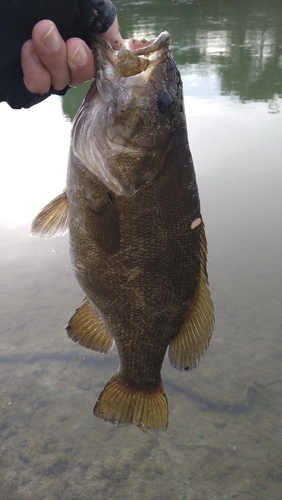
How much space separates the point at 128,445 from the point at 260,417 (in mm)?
1067

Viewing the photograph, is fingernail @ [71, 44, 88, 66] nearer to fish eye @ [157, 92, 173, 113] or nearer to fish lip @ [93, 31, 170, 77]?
fish lip @ [93, 31, 170, 77]

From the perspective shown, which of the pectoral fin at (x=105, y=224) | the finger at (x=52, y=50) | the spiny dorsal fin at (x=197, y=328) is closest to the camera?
the finger at (x=52, y=50)

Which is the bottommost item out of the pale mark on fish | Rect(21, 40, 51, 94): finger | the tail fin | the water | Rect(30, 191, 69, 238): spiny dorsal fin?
the water

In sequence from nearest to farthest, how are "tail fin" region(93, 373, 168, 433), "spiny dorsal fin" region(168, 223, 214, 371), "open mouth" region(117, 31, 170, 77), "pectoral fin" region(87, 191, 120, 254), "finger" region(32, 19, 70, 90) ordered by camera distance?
"finger" region(32, 19, 70, 90), "open mouth" region(117, 31, 170, 77), "pectoral fin" region(87, 191, 120, 254), "spiny dorsal fin" region(168, 223, 214, 371), "tail fin" region(93, 373, 168, 433)

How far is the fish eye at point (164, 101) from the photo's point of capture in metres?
1.69

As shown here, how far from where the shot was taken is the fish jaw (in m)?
1.66

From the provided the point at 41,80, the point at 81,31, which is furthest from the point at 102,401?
the point at 81,31

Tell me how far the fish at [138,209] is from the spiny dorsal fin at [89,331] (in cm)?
12

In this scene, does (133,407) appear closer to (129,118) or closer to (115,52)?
(129,118)

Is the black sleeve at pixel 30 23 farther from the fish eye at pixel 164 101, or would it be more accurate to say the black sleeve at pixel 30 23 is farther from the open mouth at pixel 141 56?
the fish eye at pixel 164 101

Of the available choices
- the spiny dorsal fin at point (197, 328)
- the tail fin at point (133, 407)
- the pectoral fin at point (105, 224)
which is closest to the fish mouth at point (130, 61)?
the pectoral fin at point (105, 224)

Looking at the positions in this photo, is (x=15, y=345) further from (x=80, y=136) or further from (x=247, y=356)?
(x=80, y=136)

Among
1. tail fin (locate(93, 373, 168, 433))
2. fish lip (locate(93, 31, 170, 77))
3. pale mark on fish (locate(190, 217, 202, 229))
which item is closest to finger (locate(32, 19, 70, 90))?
fish lip (locate(93, 31, 170, 77))

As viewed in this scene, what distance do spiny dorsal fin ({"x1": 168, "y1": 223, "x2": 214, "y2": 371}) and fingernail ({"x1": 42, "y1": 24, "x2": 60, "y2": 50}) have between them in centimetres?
102
